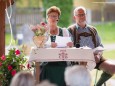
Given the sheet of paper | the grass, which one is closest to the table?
the sheet of paper

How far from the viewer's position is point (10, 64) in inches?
176

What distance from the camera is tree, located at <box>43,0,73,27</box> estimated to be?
14153 mm

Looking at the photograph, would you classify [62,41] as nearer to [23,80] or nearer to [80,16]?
[80,16]

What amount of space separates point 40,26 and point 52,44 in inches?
10.2

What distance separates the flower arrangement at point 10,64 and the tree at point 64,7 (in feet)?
31.5

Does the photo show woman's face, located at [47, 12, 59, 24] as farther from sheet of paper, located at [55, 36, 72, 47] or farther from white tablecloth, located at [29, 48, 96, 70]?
white tablecloth, located at [29, 48, 96, 70]

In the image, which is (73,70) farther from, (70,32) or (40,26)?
(70,32)

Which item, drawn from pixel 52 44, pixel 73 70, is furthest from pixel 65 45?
pixel 73 70

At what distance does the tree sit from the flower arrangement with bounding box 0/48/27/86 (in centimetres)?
960

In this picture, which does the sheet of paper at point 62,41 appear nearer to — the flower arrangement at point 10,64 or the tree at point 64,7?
the flower arrangement at point 10,64

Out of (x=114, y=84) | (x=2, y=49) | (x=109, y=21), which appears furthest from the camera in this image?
(x=109, y=21)

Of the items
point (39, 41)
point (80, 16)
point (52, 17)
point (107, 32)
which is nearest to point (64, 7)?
point (107, 32)

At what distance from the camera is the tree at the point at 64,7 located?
46.4 feet

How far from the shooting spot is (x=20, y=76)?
272 centimetres
